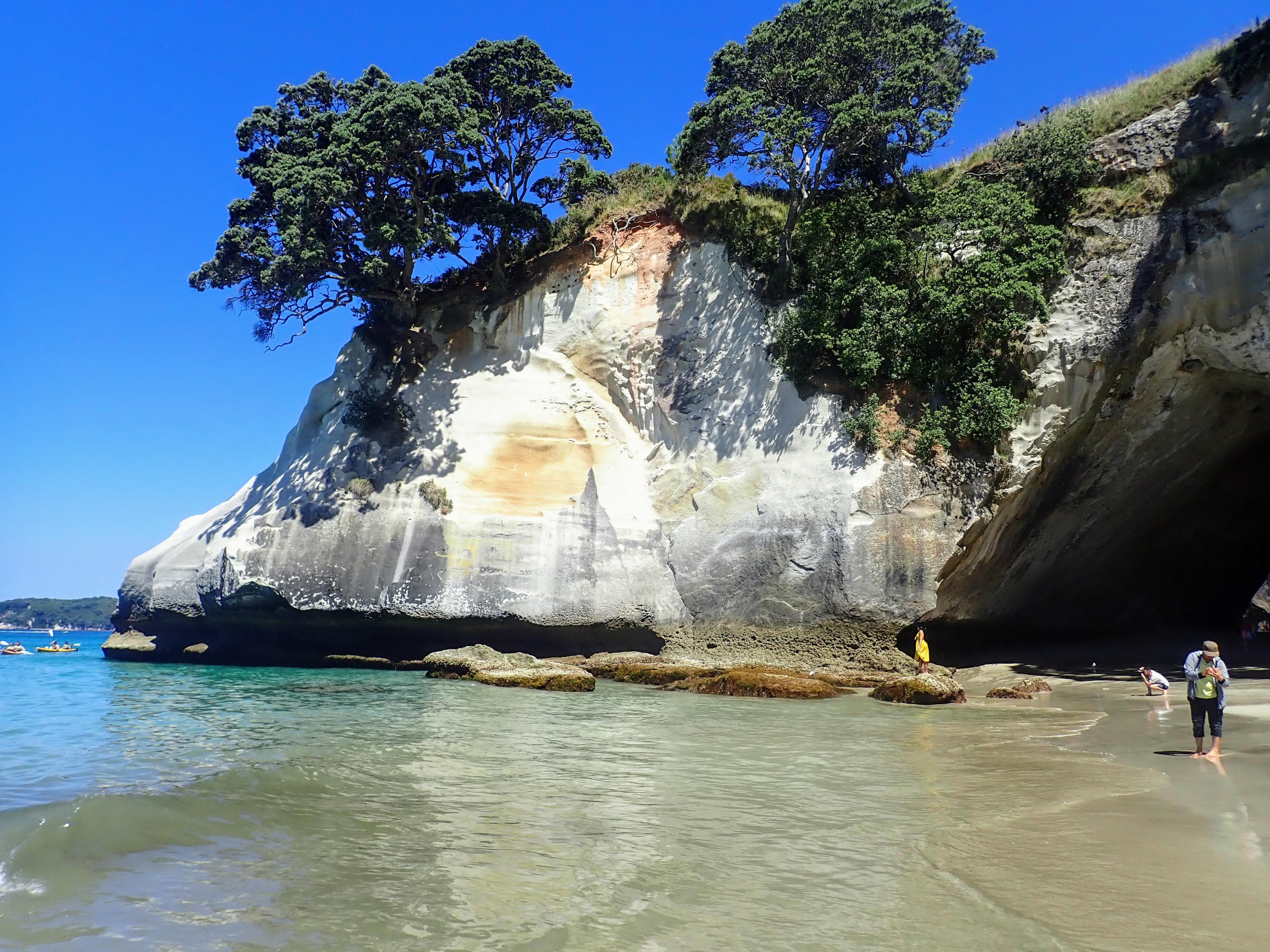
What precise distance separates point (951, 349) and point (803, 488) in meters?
4.07

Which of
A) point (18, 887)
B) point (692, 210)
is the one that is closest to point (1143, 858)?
point (18, 887)

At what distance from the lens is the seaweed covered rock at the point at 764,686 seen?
46.3 feet

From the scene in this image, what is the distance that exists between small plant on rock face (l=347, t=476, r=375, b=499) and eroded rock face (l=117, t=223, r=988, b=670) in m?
0.07

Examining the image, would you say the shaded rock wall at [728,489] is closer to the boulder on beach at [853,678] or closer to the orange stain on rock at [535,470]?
the orange stain on rock at [535,470]

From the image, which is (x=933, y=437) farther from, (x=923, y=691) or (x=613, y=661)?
(x=613, y=661)

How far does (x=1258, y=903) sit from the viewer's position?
440 cm

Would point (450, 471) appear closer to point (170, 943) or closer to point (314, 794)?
point (314, 794)

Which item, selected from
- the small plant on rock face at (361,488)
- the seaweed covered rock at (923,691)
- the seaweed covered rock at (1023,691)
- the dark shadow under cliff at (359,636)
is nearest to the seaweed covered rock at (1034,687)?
the seaweed covered rock at (1023,691)

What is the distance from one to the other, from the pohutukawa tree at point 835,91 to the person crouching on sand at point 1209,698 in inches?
522

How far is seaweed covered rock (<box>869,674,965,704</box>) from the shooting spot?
43.9 feet

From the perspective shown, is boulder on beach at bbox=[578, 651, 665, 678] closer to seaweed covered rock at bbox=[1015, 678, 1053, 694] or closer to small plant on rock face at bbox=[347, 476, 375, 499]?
small plant on rock face at bbox=[347, 476, 375, 499]

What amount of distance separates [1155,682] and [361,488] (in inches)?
654

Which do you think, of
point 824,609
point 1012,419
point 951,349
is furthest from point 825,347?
point 824,609

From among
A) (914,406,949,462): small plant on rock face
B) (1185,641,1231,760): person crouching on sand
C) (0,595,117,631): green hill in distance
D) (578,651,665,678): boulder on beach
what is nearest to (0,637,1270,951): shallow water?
(1185,641,1231,760): person crouching on sand
